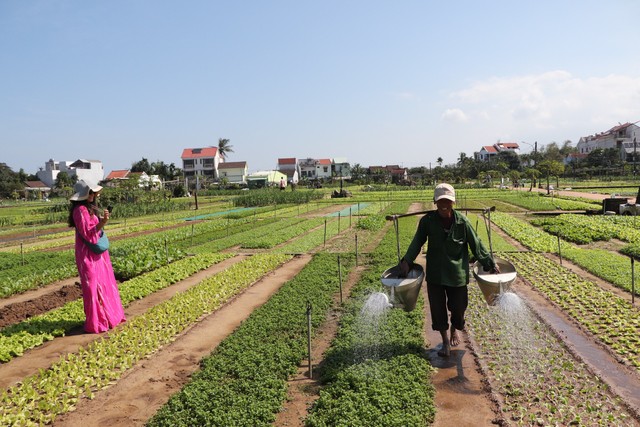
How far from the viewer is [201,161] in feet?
326

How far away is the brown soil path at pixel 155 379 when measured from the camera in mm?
5086

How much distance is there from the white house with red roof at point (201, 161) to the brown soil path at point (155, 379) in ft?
304

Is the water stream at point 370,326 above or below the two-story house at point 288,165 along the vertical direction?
below

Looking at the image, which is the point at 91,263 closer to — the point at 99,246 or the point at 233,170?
the point at 99,246

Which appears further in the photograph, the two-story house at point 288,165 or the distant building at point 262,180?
the two-story house at point 288,165

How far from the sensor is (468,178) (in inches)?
3140

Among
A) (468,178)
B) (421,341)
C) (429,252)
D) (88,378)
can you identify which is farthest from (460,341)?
(468,178)

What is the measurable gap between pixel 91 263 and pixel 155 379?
2537 mm

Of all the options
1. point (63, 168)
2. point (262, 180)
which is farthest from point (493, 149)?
point (63, 168)

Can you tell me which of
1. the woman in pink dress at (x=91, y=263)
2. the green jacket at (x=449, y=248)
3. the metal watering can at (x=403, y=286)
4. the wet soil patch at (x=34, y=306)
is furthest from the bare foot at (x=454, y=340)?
the wet soil patch at (x=34, y=306)

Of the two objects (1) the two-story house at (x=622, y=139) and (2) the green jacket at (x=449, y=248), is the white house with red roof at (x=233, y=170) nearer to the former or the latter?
(1) the two-story house at (x=622, y=139)

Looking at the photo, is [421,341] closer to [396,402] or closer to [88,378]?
[396,402]

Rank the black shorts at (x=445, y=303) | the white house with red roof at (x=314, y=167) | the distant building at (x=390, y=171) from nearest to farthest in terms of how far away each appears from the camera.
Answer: the black shorts at (x=445, y=303) < the distant building at (x=390, y=171) < the white house with red roof at (x=314, y=167)

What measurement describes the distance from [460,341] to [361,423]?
9.45ft
